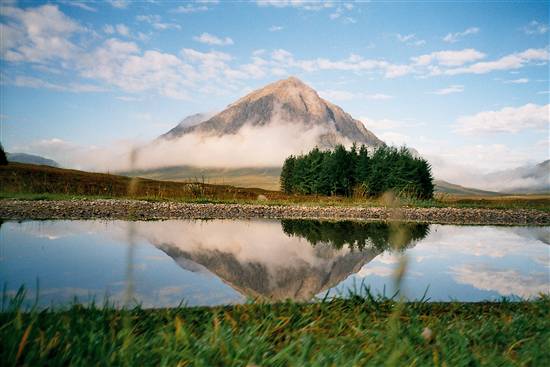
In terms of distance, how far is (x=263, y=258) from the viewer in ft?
26.8

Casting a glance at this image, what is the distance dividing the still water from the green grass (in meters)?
0.31

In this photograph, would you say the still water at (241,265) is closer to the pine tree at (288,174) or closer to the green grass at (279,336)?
the green grass at (279,336)

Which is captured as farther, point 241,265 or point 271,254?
point 271,254

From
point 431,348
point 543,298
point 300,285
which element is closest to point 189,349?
point 431,348

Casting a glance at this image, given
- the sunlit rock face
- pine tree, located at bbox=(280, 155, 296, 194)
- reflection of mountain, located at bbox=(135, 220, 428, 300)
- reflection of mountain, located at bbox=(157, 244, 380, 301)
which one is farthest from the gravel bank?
pine tree, located at bbox=(280, 155, 296, 194)

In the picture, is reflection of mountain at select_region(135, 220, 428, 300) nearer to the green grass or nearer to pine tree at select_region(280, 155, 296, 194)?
the green grass

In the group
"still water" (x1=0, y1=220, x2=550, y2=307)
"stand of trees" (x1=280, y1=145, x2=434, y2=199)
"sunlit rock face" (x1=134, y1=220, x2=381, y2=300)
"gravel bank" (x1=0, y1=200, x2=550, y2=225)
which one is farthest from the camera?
"stand of trees" (x1=280, y1=145, x2=434, y2=199)

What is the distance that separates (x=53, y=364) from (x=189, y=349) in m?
0.71

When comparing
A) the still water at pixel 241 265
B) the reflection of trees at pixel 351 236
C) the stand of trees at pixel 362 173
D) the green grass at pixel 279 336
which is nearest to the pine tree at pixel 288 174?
the stand of trees at pixel 362 173

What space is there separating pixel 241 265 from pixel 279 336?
422 cm

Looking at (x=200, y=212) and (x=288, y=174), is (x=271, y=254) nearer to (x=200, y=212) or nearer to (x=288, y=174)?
(x=200, y=212)

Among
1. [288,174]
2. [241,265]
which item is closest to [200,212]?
[241,265]

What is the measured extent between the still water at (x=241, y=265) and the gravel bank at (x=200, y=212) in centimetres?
346

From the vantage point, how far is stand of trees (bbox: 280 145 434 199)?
44062 millimetres
